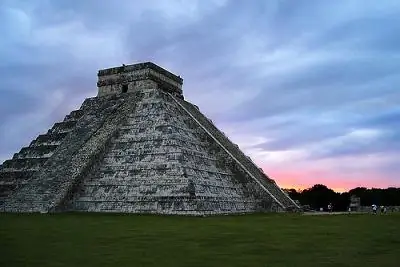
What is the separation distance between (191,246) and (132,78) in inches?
716

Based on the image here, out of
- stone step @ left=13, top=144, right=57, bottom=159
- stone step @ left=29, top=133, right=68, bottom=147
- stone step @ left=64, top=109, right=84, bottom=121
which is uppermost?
stone step @ left=64, top=109, right=84, bottom=121

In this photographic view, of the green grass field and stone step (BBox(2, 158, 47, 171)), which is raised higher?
stone step (BBox(2, 158, 47, 171))

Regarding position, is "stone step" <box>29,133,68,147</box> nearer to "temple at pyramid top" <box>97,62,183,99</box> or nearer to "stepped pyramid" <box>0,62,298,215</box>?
"stepped pyramid" <box>0,62,298,215</box>

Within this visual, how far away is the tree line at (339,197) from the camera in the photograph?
50.3 m

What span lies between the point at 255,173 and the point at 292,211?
2859 mm

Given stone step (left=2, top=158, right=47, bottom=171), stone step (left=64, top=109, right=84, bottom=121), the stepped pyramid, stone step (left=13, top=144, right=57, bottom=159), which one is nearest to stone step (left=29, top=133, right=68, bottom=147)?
the stepped pyramid

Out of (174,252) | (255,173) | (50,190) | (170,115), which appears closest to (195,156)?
(170,115)

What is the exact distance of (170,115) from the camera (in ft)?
72.8

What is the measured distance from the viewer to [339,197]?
2042 inches

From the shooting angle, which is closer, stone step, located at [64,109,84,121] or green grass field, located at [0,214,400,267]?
green grass field, located at [0,214,400,267]

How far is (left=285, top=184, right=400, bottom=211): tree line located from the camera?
5031 cm

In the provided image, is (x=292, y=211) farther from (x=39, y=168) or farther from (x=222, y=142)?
(x=39, y=168)

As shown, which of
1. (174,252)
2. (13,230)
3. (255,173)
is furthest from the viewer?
(255,173)

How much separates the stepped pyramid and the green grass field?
18.5ft
